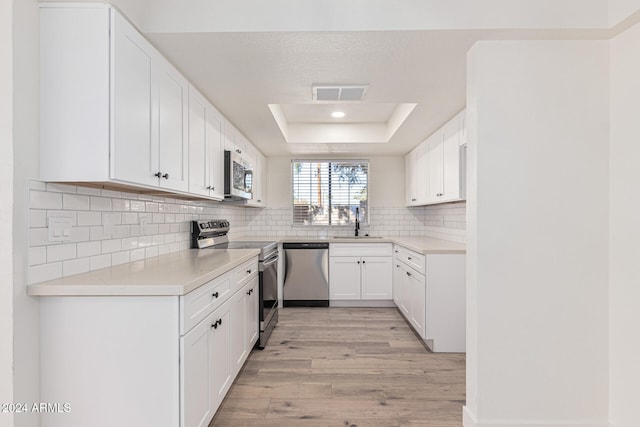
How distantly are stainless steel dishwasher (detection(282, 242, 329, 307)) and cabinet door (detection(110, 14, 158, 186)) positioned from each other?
9.26 feet

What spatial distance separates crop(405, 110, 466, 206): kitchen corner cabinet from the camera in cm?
300

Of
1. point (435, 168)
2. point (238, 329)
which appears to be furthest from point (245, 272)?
point (435, 168)

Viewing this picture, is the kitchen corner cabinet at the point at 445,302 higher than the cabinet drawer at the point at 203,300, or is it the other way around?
the cabinet drawer at the point at 203,300

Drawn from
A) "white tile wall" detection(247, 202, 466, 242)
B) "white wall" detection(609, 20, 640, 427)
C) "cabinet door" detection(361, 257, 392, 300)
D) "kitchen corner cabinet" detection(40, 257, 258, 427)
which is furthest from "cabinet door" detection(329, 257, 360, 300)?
"kitchen corner cabinet" detection(40, 257, 258, 427)

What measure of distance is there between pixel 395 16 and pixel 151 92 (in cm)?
135

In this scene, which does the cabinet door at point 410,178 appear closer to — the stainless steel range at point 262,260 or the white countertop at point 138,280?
the stainless steel range at point 262,260

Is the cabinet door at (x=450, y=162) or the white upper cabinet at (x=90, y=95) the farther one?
the cabinet door at (x=450, y=162)

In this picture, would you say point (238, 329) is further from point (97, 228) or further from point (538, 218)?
point (538, 218)

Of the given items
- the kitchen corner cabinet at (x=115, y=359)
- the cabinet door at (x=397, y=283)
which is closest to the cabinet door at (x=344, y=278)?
the cabinet door at (x=397, y=283)

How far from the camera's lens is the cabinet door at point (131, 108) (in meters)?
1.56

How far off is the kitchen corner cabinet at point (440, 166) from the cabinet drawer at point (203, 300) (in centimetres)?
217

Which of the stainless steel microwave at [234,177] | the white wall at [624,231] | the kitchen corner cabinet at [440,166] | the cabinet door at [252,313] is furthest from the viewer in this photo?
the stainless steel microwave at [234,177]

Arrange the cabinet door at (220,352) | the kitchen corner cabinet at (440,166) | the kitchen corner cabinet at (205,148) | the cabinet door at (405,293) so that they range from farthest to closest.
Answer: the cabinet door at (405,293), the kitchen corner cabinet at (440,166), the kitchen corner cabinet at (205,148), the cabinet door at (220,352)

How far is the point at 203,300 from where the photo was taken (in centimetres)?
175
